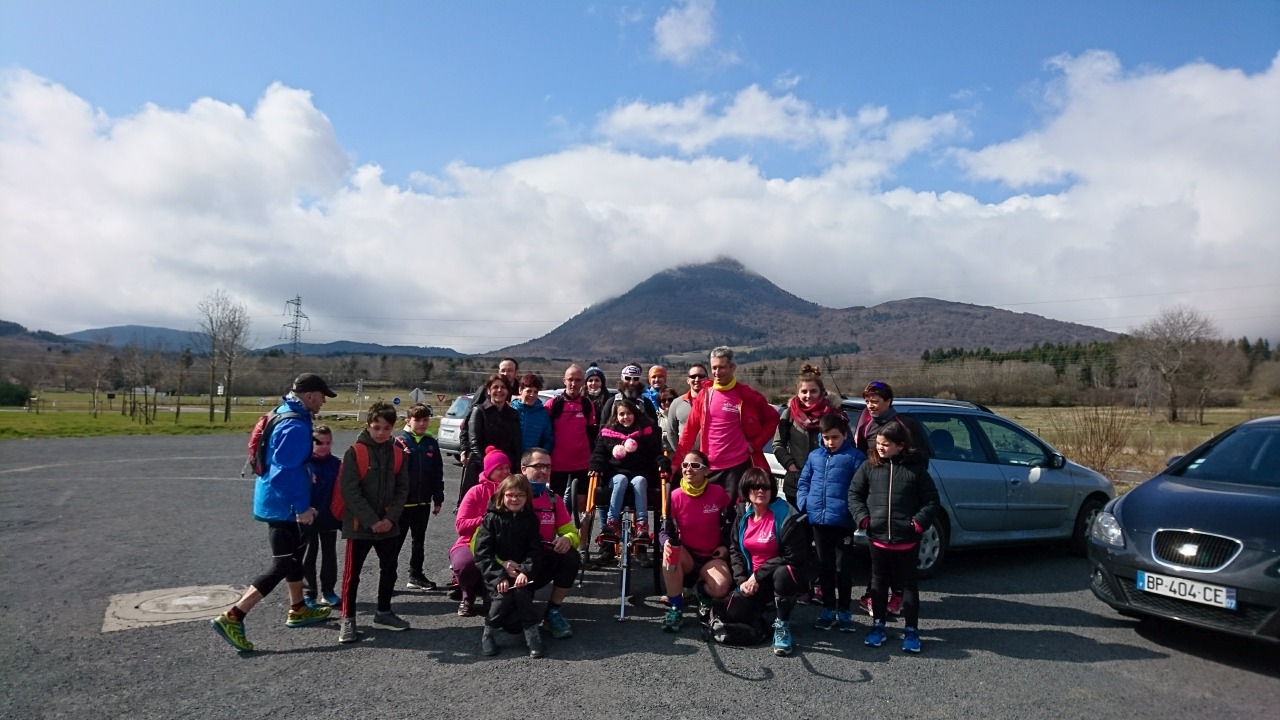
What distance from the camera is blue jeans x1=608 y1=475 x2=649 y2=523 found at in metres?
6.50

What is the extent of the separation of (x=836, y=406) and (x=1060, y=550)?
3832 millimetres

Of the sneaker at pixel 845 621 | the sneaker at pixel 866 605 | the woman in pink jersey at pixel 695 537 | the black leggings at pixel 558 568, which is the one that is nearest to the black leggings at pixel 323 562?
the black leggings at pixel 558 568

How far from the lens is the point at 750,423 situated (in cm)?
624

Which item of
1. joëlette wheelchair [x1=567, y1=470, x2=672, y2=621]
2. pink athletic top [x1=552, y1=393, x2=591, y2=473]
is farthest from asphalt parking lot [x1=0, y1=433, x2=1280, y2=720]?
pink athletic top [x1=552, y1=393, x2=591, y2=473]

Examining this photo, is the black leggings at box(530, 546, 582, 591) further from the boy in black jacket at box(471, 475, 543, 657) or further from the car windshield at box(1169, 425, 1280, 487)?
the car windshield at box(1169, 425, 1280, 487)

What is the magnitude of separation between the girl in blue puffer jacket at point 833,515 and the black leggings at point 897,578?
0.84 ft

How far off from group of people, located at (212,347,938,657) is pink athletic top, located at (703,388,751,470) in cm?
1

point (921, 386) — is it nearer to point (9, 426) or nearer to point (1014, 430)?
point (1014, 430)

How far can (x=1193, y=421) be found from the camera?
142ft

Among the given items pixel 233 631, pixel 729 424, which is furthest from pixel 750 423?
pixel 233 631

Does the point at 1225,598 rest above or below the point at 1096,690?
above

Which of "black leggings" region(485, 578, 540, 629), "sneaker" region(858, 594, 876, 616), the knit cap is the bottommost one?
"sneaker" region(858, 594, 876, 616)

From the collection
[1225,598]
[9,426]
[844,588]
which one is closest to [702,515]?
[844,588]

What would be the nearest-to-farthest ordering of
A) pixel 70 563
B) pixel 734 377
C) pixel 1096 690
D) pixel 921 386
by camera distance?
pixel 1096 690 < pixel 734 377 < pixel 70 563 < pixel 921 386
